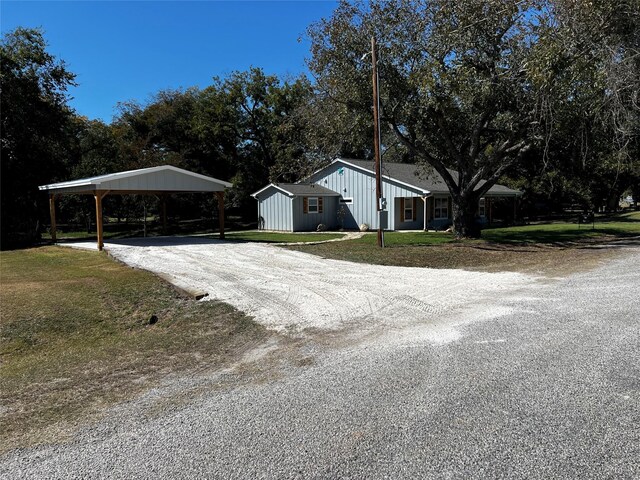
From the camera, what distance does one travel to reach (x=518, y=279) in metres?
10.2

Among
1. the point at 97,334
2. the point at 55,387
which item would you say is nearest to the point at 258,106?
the point at 97,334

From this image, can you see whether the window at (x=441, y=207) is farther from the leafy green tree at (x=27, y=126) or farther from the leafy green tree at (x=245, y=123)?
the leafy green tree at (x=27, y=126)

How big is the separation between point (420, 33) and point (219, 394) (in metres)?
13.9

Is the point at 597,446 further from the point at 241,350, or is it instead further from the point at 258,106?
the point at 258,106

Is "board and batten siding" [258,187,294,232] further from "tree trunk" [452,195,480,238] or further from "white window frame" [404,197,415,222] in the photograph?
"tree trunk" [452,195,480,238]

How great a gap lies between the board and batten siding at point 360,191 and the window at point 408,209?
749 millimetres

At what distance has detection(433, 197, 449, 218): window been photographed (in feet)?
89.2

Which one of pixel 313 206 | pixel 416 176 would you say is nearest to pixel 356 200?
pixel 313 206

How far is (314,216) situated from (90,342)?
21.5 metres

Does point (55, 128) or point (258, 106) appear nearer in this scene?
point (55, 128)

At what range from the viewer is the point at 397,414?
3.72 meters

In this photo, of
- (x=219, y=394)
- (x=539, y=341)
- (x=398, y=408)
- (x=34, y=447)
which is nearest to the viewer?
(x=34, y=447)

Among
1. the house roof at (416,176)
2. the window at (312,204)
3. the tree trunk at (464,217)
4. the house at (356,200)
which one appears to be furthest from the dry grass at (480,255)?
the window at (312,204)

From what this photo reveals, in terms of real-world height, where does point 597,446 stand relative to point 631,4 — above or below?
below
